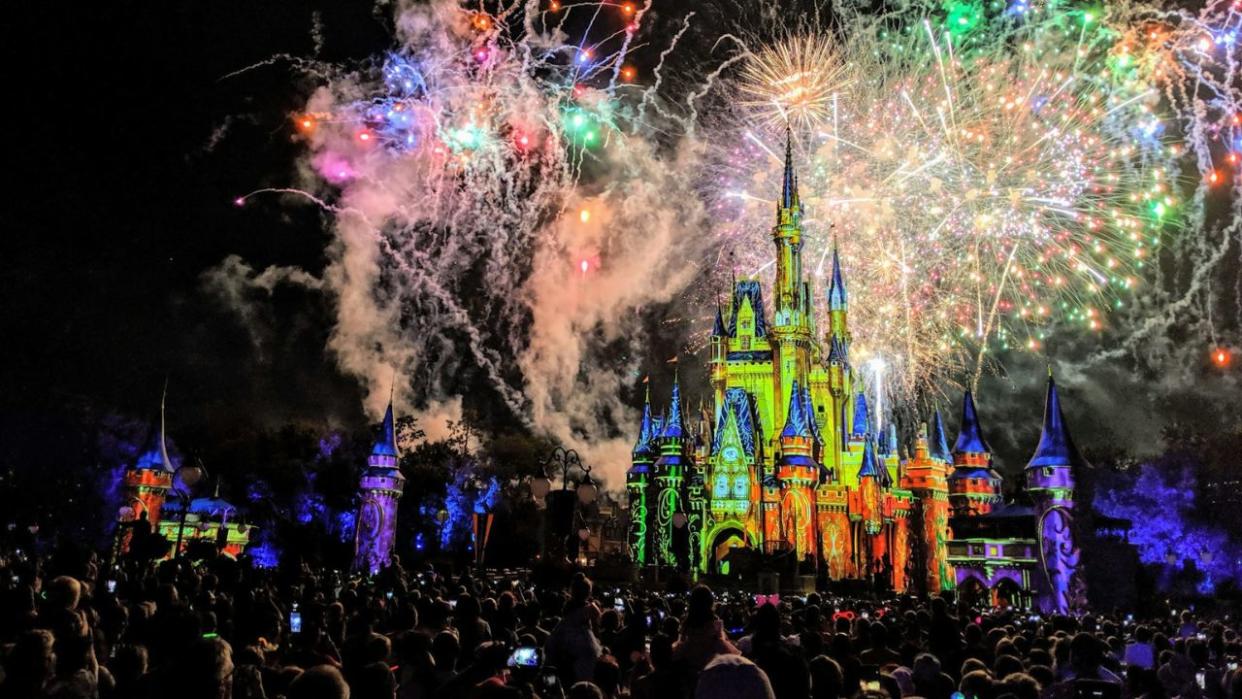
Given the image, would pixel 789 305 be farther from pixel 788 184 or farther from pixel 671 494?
pixel 671 494

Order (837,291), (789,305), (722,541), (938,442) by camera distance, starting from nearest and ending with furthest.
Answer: (938,442) → (722,541) → (789,305) → (837,291)

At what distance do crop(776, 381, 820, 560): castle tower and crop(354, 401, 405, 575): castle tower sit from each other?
968 inches

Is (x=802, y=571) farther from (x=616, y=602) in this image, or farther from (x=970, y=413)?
(x=616, y=602)

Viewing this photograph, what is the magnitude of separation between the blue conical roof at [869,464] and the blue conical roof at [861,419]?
51.4 inches

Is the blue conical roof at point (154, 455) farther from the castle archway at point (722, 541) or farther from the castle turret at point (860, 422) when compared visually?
the castle turret at point (860, 422)

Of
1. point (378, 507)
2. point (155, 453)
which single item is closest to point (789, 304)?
point (378, 507)

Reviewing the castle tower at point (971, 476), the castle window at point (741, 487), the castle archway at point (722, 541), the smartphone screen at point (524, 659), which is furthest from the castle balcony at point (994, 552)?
the smartphone screen at point (524, 659)

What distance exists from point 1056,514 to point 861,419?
96.7 ft

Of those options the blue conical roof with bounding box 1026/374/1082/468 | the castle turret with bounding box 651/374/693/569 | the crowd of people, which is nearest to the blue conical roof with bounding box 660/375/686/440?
the castle turret with bounding box 651/374/693/569

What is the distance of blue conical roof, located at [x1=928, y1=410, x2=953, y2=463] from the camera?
182 feet

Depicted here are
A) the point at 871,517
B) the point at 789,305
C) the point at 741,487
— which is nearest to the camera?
the point at 741,487

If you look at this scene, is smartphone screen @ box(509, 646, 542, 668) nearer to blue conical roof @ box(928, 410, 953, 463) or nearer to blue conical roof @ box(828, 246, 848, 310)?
blue conical roof @ box(928, 410, 953, 463)

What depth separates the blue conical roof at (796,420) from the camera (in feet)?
184

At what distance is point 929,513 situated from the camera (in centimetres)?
5284
